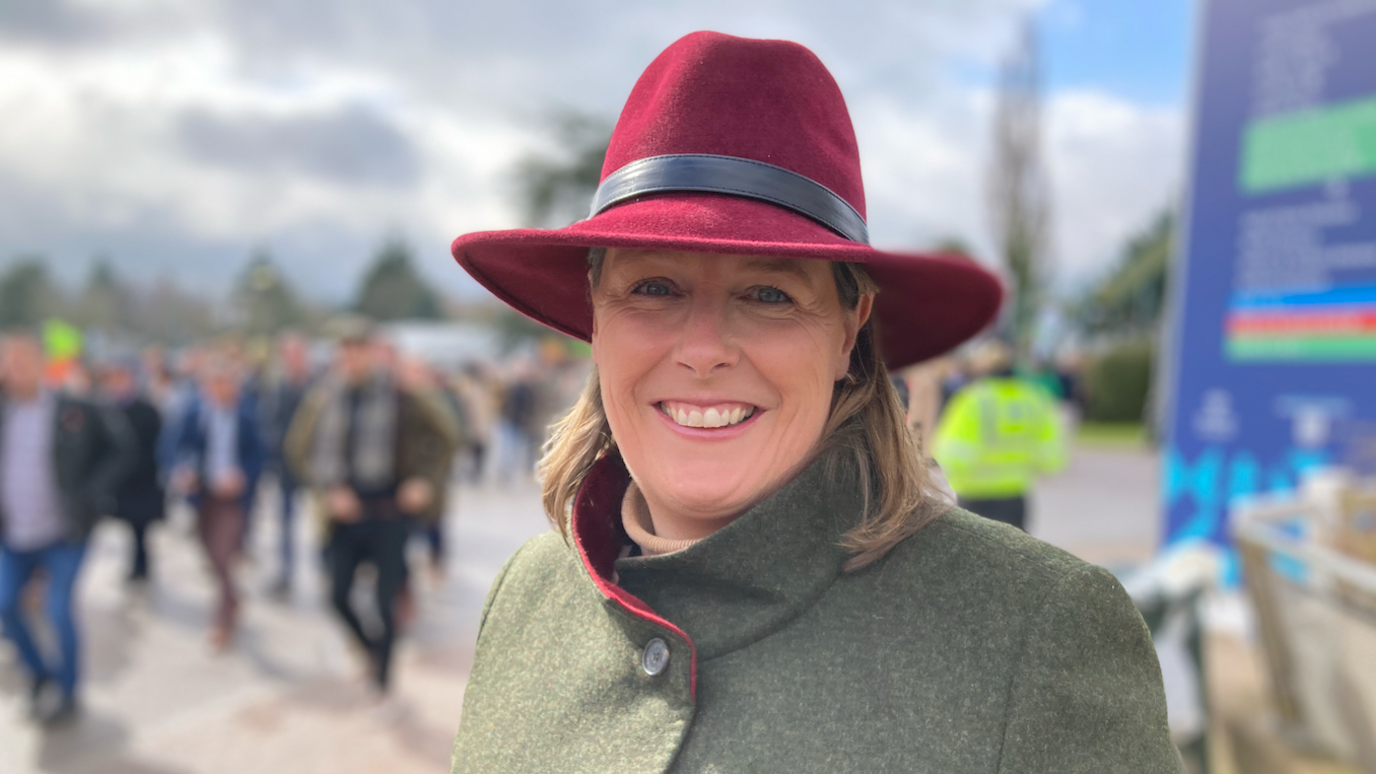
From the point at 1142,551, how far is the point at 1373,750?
20.8ft

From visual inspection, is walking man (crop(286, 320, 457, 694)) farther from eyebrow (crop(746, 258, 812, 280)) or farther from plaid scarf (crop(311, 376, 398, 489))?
eyebrow (crop(746, 258, 812, 280))

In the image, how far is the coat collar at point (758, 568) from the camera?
3.84 ft

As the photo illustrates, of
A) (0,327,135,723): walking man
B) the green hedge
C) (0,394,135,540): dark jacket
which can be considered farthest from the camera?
the green hedge

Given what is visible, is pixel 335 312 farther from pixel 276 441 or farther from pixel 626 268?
pixel 626 268

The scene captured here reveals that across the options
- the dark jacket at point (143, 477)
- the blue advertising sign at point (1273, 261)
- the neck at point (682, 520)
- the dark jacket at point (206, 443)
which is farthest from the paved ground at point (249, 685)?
the neck at point (682, 520)

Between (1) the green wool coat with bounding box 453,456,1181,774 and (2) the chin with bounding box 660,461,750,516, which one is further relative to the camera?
(2) the chin with bounding box 660,461,750,516

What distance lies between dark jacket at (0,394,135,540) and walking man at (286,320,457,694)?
3.32 feet

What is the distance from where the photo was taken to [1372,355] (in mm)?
5836

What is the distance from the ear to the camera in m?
1.26

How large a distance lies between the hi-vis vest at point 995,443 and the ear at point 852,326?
166 inches

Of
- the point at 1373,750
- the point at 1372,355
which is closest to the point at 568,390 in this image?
the point at 1372,355

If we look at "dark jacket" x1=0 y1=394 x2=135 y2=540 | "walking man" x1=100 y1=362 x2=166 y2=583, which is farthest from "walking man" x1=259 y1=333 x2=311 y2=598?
"dark jacket" x1=0 y1=394 x2=135 y2=540

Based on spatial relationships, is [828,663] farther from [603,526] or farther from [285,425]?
[285,425]

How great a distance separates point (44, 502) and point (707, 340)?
533 cm
